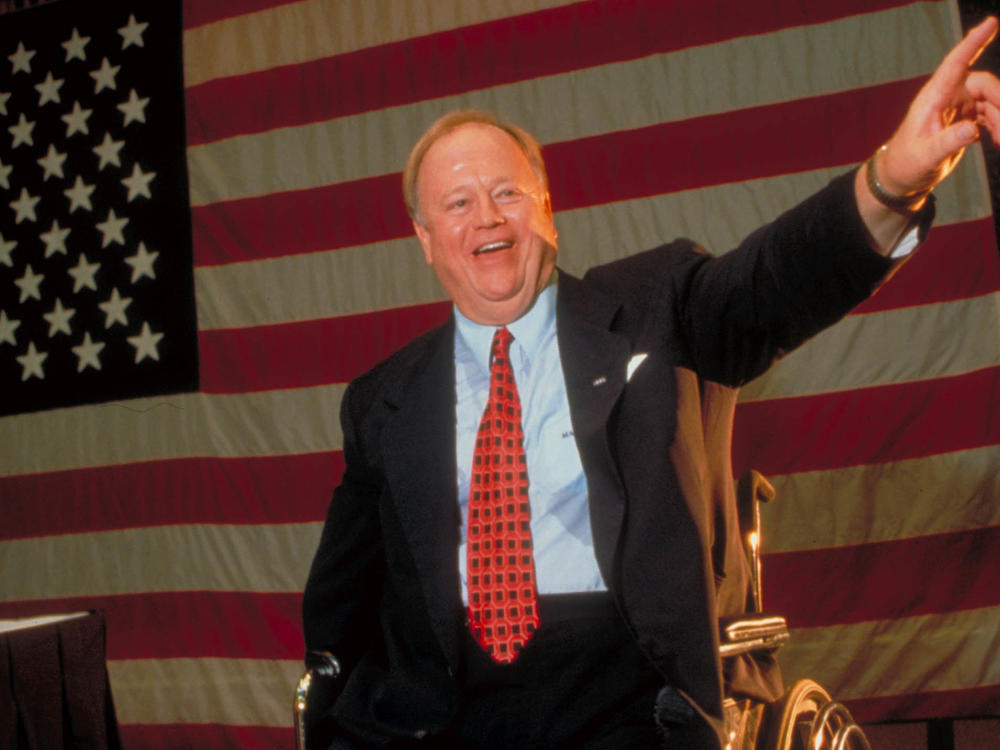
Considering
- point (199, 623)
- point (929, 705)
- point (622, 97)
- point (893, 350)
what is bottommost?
point (929, 705)

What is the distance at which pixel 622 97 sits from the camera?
9.02ft

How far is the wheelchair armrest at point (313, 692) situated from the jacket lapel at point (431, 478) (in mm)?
216

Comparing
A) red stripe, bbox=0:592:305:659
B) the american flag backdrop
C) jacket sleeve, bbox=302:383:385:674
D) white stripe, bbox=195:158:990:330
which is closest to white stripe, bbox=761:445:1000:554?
the american flag backdrop

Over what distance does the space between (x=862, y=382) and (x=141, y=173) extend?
8.75 feet

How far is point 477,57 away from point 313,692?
2.18 meters

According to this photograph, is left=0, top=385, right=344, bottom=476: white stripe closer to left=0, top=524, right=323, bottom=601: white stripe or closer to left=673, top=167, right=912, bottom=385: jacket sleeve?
left=0, top=524, right=323, bottom=601: white stripe

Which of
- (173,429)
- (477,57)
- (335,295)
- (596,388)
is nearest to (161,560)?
(173,429)

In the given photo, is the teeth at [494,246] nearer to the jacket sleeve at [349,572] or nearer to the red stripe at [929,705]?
the jacket sleeve at [349,572]

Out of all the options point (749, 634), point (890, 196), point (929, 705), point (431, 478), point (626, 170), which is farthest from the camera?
point (626, 170)

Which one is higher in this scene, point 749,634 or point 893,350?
point 893,350

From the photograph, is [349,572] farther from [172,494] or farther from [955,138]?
[172,494]

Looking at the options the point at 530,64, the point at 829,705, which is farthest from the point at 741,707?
the point at 530,64

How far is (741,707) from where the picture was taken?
4.41ft

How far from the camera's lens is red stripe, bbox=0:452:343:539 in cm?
303
